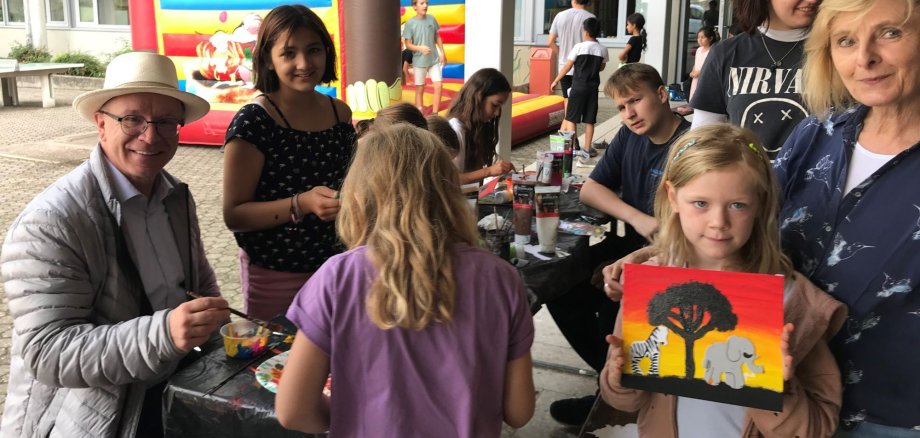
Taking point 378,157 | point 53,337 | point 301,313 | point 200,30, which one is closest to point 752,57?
point 378,157

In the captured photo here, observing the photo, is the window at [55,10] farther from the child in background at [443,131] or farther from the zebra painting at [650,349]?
the zebra painting at [650,349]

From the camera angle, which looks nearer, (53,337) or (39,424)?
(53,337)

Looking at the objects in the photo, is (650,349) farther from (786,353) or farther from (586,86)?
(586,86)

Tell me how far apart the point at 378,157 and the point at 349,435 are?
0.61 m

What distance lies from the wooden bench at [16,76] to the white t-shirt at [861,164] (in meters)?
15.3

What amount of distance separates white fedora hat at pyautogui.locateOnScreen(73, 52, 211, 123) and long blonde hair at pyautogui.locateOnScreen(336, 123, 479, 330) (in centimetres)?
82

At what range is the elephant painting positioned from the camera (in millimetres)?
1575

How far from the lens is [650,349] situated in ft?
5.39

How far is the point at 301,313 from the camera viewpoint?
4.84 feet

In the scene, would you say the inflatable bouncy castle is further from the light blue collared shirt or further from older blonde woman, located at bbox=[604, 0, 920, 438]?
older blonde woman, located at bbox=[604, 0, 920, 438]

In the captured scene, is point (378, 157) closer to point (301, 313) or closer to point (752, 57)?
point (301, 313)

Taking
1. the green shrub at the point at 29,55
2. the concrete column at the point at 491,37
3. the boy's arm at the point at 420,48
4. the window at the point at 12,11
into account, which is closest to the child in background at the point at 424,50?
the boy's arm at the point at 420,48

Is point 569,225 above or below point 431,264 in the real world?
below

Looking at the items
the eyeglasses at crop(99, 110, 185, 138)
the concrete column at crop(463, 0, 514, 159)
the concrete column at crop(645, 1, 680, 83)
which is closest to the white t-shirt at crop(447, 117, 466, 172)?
the eyeglasses at crop(99, 110, 185, 138)
